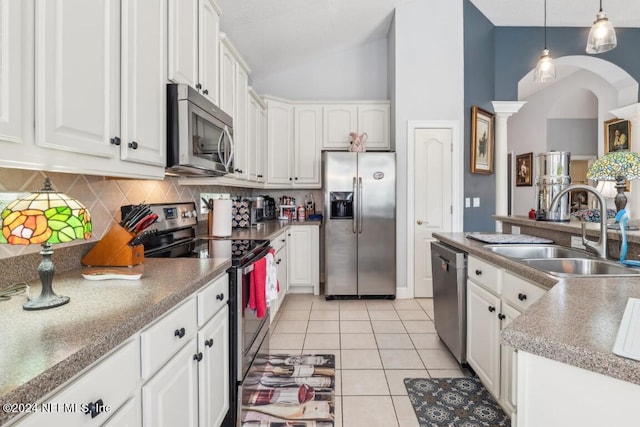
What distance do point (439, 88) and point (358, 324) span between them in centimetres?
290

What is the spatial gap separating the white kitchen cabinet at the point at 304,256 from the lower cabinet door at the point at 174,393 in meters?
2.92

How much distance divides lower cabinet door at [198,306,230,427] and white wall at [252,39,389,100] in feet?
12.8

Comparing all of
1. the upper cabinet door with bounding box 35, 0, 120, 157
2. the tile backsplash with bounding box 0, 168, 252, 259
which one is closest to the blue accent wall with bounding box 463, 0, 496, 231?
the tile backsplash with bounding box 0, 168, 252, 259

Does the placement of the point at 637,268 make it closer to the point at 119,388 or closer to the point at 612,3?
the point at 119,388

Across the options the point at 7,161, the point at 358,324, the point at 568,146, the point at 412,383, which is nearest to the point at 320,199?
the point at 358,324

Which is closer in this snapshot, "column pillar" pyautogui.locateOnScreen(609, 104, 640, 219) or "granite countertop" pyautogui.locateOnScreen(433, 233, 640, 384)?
"granite countertop" pyautogui.locateOnScreen(433, 233, 640, 384)

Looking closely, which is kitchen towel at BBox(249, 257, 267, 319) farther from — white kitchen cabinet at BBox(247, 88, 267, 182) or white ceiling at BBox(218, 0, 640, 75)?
white ceiling at BBox(218, 0, 640, 75)

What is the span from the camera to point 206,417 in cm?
145

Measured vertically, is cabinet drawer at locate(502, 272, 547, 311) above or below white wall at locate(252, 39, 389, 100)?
below

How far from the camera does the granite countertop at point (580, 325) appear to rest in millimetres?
693

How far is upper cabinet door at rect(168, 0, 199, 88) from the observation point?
171 centimetres

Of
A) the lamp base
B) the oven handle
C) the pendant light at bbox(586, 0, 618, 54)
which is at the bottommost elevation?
the oven handle

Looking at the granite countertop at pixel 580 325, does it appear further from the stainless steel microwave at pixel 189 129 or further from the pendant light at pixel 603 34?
the pendant light at pixel 603 34

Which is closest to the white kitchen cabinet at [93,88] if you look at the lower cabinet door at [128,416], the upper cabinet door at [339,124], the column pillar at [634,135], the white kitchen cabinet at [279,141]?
the lower cabinet door at [128,416]
